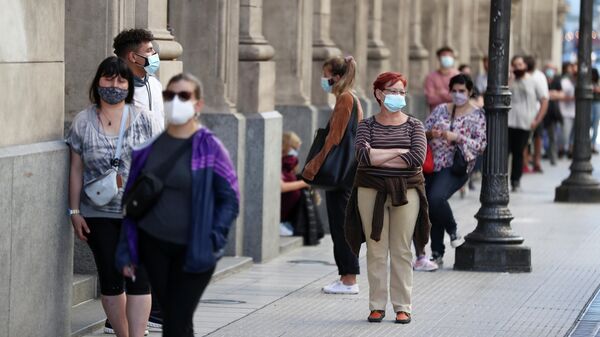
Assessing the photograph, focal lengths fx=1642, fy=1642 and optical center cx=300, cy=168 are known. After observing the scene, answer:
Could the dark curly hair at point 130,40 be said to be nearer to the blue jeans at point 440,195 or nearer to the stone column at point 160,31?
the stone column at point 160,31

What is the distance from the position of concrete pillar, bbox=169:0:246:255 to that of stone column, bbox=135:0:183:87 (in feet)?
5.37

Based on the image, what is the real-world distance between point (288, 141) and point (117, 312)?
651 cm

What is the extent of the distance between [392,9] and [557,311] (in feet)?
40.0

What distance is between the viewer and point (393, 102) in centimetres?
1071

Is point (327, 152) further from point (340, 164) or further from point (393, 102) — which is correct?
point (393, 102)

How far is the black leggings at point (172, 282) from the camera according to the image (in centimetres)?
740

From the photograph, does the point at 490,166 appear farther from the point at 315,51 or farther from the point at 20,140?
the point at 20,140

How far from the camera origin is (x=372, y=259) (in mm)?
10883

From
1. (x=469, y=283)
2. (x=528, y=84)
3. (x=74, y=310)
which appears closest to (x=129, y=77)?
(x=74, y=310)

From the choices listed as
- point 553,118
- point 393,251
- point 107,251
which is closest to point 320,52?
point 393,251

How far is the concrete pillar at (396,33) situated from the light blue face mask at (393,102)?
1213 cm

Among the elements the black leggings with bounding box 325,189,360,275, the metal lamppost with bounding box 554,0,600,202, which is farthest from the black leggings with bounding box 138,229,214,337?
the metal lamppost with bounding box 554,0,600,202

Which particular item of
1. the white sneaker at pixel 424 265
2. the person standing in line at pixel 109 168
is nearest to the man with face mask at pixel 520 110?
the white sneaker at pixel 424 265

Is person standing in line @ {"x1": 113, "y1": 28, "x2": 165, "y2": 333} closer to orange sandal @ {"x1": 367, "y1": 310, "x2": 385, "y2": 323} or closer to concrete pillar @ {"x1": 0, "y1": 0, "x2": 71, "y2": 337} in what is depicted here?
concrete pillar @ {"x1": 0, "y1": 0, "x2": 71, "y2": 337}
